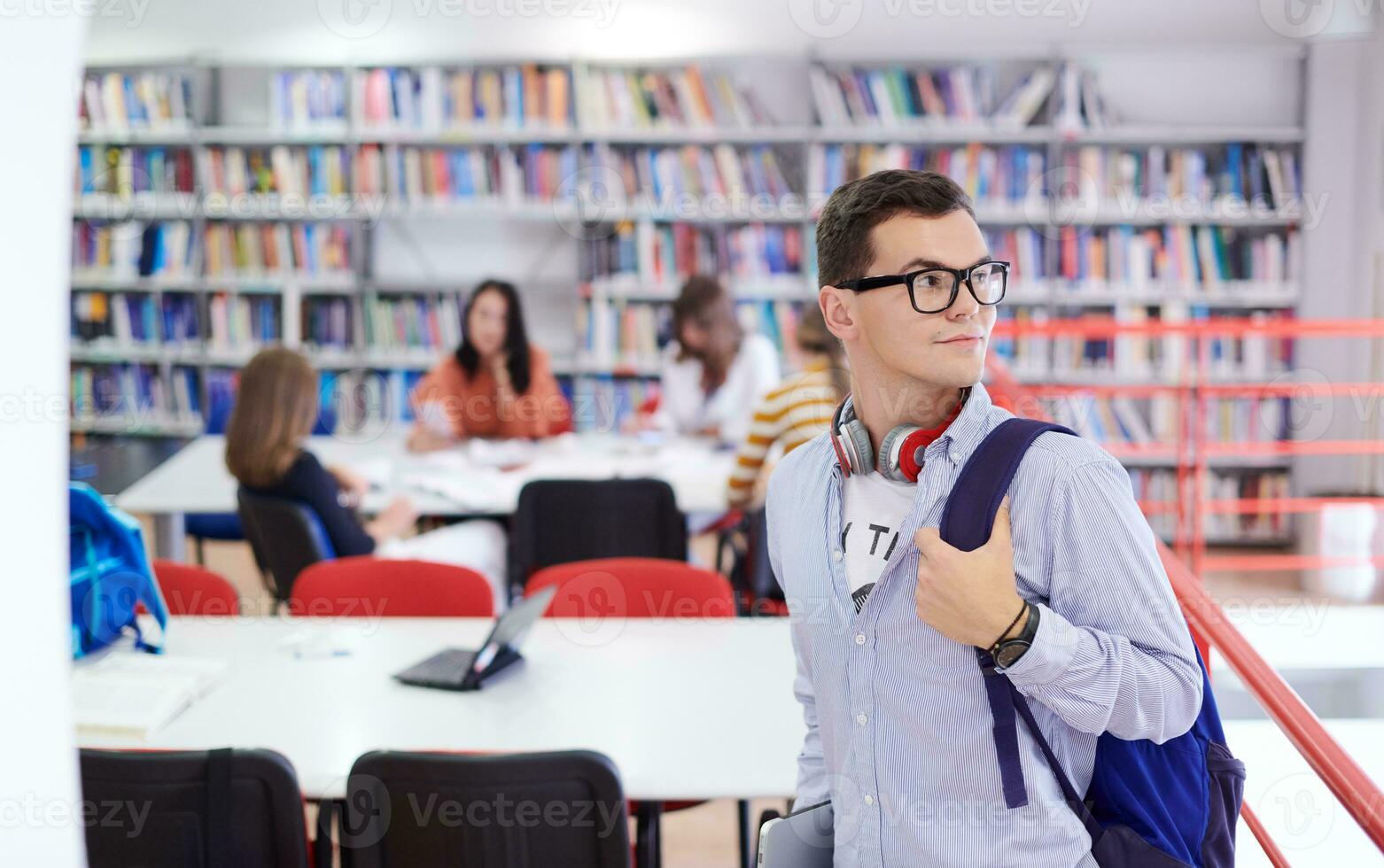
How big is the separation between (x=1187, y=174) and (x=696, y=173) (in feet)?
6.99

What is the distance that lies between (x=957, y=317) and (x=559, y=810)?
84 centimetres

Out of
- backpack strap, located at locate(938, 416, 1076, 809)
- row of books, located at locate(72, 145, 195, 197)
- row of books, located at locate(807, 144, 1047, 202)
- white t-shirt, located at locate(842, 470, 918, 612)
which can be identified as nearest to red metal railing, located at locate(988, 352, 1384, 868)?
backpack strap, located at locate(938, 416, 1076, 809)

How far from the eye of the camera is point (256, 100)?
5.60 metres

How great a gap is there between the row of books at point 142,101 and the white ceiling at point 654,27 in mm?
151

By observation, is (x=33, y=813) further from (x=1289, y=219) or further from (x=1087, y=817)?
(x=1289, y=219)

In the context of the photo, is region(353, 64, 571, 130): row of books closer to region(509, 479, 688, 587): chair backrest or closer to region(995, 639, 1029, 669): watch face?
region(509, 479, 688, 587): chair backrest

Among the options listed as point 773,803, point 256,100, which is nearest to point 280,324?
point 256,100

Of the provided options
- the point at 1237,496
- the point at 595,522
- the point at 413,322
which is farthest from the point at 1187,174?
the point at 413,322

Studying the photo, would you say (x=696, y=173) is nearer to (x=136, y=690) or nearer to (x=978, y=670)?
(x=136, y=690)

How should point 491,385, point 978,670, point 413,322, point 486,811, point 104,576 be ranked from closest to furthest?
point 978,670 → point 486,811 → point 104,576 → point 491,385 → point 413,322

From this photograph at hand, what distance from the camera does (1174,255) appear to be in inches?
202

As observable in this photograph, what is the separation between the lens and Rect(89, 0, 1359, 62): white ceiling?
5.03m

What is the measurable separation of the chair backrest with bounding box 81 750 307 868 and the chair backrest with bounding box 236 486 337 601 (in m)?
1.46

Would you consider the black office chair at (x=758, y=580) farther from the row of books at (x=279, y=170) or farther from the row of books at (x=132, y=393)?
the row of books at (x=132, y=393)
